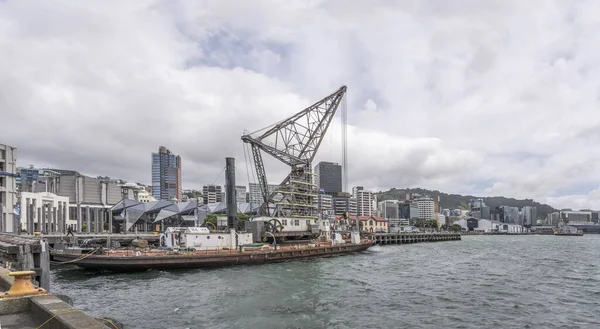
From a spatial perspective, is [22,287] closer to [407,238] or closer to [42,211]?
[42,211]

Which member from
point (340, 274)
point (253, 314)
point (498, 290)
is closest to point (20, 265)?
point (253, 314)

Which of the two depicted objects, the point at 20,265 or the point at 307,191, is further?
the point at 307,191

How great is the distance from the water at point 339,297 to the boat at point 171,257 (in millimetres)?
1347

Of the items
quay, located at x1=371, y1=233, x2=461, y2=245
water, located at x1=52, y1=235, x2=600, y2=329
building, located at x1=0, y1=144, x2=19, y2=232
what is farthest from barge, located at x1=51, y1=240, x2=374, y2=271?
quay, located at x1=371, y1=233, x2=461, y2=245

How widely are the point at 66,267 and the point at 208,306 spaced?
28722 millimetres

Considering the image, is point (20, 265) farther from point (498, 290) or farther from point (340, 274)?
point (498, 290)

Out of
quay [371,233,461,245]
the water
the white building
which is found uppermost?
the white building

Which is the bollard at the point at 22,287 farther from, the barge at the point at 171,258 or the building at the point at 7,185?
the building at the point at 7,185

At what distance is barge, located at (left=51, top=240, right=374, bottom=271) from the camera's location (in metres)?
37.8

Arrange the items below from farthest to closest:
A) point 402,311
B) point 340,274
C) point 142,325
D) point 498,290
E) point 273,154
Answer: point 273,154 → point 340,274 → point 498,290 → point 402,311 → point 142,325

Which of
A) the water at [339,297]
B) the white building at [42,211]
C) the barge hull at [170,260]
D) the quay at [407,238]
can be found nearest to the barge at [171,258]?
the barge hull at [170,260]

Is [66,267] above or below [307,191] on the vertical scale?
below

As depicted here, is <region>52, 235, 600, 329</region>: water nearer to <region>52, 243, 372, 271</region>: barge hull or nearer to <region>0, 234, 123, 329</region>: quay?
<region>52, 243, 372, 271</region>: barge hull

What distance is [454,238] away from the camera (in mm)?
142000
